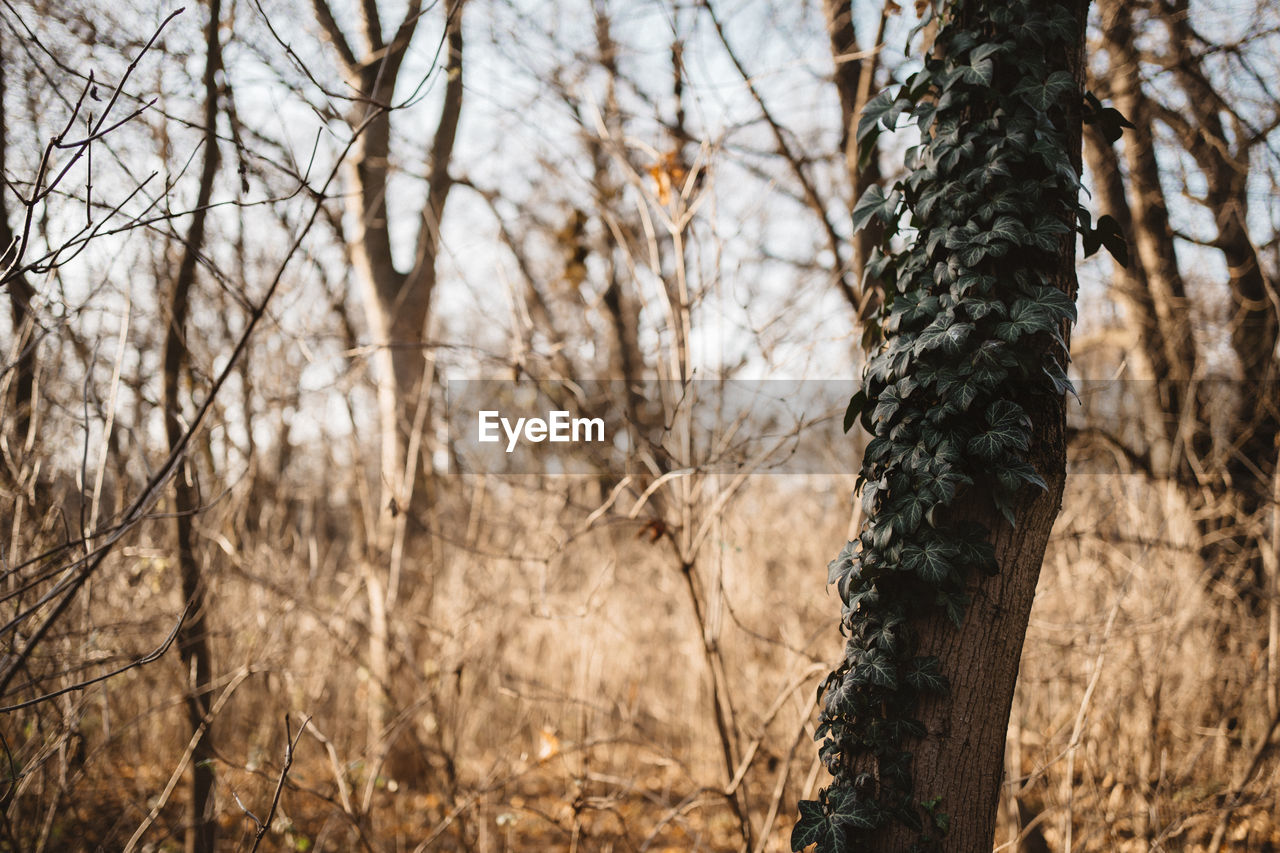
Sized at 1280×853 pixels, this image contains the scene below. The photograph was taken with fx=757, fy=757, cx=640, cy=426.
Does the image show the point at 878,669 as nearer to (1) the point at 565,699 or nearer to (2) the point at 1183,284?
(1) the point at 565,699

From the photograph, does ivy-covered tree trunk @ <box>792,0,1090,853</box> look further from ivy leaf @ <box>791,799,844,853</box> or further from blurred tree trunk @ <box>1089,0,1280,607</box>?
blurred tree trunk @ <box>1089,0,1280,607</box>

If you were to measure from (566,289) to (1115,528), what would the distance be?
7628 millimetres

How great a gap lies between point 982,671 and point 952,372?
705 millimetres

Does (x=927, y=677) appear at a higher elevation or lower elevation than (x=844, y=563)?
lower

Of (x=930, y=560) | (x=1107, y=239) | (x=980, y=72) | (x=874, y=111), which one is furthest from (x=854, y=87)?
(x=930, y=560)

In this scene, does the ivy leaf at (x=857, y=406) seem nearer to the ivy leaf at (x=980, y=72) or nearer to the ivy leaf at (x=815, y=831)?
the ivy leaf at (x=980, y=72)

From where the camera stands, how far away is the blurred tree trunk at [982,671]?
1.75m

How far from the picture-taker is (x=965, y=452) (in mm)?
1771

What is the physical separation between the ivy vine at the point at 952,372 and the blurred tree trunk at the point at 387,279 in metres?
2.60

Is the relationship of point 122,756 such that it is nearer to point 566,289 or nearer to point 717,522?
point 717,522

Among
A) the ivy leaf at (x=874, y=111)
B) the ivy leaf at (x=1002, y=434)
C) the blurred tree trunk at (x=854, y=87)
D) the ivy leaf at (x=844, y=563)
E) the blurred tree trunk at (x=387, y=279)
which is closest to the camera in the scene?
the ivy leaf at (x=1002, y=434)

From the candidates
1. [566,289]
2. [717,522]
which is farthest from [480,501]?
[566,289]

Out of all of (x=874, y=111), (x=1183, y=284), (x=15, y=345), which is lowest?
(x=15, y=345)

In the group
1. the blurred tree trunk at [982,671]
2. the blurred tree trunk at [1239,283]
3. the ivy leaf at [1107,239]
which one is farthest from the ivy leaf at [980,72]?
the blurred tree trunk at [1239,283]
